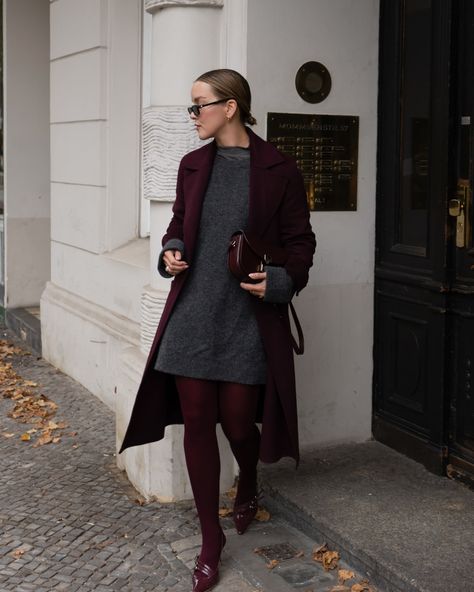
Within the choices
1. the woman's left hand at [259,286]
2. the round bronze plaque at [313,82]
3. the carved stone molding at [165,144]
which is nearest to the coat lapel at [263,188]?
the woman's left hand at [259,286]

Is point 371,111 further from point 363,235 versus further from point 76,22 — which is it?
point 76,22

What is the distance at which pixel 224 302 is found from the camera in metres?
4.18

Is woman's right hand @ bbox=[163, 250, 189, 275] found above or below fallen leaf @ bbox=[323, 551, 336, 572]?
above

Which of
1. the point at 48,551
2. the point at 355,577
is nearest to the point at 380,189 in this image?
the point at 355,577

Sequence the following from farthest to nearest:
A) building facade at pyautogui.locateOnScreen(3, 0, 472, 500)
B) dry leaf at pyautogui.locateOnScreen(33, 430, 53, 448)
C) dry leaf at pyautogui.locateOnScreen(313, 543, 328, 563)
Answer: dry leaf at pyautogui.locateOnScreen(33, 430, 53, 448), building facade at pyautogui.locateOnScreen(3, 0, 472, 500), dry leaf at pyautogui.locateOnScreen(313, 543, 328, 563)

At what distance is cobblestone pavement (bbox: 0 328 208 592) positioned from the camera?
4363 mm

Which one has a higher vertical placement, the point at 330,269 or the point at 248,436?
the point at 330,269

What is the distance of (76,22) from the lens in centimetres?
776

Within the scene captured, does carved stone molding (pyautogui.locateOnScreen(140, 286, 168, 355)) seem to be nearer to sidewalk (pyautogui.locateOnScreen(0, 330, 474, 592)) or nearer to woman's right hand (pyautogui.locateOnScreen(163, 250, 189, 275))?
sidewalk (pyautogui.locateOnScreen(0, 330, 474, 592))

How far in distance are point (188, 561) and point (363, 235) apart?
201 cm

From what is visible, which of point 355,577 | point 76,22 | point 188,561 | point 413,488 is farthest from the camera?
point 76,22

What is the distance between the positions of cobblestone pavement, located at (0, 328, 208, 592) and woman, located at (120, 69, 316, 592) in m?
0.42

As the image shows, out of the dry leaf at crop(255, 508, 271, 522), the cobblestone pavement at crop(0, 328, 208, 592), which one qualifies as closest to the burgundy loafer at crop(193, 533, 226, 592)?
the cobblestone pavement at crop(0, 328, 208, 592)

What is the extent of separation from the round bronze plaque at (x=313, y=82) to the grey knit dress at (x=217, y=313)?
111 centimetres
